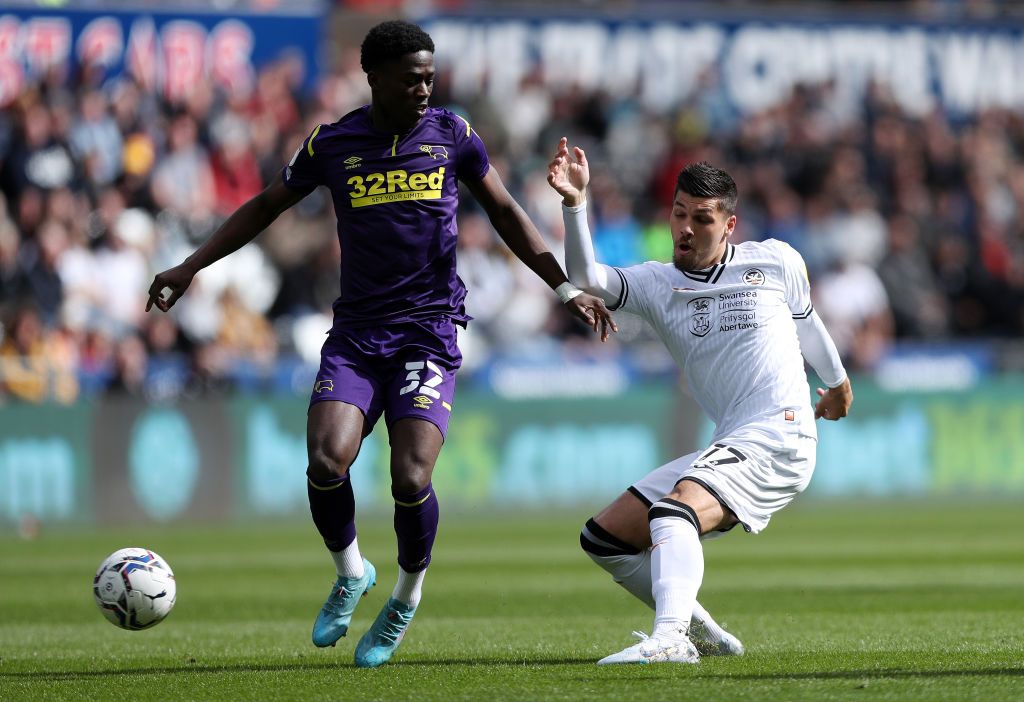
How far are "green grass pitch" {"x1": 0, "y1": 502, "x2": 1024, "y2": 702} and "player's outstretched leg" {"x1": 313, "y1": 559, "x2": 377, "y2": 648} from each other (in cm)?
14

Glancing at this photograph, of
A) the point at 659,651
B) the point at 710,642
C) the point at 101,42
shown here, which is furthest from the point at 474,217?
the point at 659,651

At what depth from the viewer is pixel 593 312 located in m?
7.07

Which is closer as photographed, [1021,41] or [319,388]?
[319,388]

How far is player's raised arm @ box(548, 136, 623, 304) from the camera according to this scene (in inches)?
277

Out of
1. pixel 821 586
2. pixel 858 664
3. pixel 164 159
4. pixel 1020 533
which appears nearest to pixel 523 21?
pixel 164 159

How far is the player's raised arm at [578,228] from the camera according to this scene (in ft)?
23.1

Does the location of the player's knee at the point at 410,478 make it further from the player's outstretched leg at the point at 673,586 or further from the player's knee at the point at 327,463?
the player's outstretched leg at the point at 673,586

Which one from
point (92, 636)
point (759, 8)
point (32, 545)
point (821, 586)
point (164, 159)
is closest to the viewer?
point (92, 636)

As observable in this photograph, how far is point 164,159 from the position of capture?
18688 millimetres

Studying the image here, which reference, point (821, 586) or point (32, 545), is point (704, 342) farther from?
point (32, 545)

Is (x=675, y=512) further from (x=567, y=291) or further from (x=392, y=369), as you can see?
(x=392, y=369)

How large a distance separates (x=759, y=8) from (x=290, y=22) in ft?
24.2

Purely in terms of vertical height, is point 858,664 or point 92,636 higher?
point 858,664

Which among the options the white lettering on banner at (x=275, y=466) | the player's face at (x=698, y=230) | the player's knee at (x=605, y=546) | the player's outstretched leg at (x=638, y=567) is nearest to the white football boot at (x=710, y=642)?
the player's outstretched leg at (x=638, y=567)
